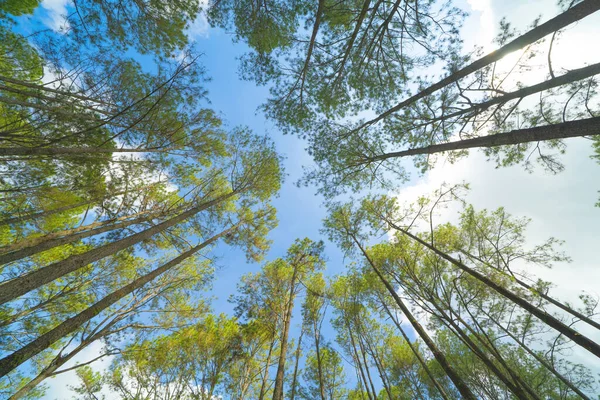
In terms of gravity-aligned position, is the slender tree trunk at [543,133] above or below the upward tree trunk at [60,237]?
below

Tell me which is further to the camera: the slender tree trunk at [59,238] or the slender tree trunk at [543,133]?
the slender tree trunk at [59,238]

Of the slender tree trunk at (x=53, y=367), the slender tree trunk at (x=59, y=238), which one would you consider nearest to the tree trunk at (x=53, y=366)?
the slender tree trunk at (x=53, y=367)

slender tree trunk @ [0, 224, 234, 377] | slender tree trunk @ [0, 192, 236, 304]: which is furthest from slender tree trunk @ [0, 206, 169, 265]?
slender tree trunk @ [0, 224, 234, 377]

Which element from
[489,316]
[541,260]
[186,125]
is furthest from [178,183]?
[541,260]

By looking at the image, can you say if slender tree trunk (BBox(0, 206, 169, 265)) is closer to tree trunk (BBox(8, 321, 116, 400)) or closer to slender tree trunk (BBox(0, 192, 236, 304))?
slender tree trunk (BBox(0, 192, 236, 304))

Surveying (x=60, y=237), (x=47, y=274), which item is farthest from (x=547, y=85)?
(x=60, y=237)

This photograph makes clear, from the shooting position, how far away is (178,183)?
9.44 m

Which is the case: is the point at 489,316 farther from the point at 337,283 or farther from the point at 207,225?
the point at 207,225

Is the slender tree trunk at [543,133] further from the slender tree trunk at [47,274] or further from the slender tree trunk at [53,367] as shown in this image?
the slender tree trunk at [53,367]

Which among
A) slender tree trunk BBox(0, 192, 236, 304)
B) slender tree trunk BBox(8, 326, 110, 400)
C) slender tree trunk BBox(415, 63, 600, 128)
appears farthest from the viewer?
slender tree trunk BBox(8, 326, 110, 400)

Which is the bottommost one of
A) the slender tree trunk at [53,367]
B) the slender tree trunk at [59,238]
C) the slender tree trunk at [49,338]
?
the slender tree trunk at [49,338]

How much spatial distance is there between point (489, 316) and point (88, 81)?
50.4ft

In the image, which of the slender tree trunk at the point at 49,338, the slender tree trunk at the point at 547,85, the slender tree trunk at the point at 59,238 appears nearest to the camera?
the slender tree trunk at the point at 49,338

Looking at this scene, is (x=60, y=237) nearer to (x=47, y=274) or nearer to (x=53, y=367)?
(x=47, y=274)
